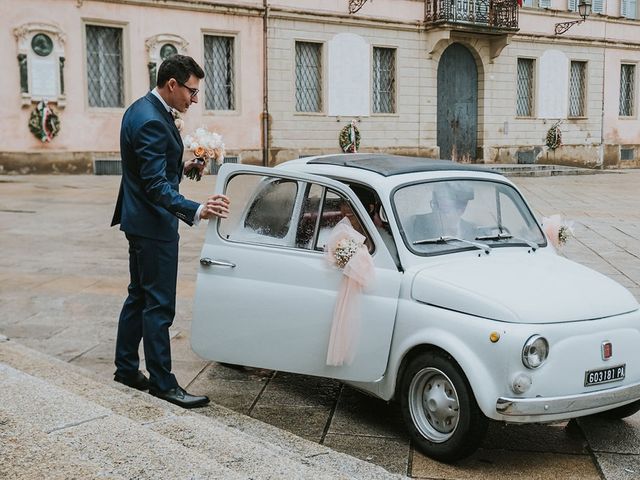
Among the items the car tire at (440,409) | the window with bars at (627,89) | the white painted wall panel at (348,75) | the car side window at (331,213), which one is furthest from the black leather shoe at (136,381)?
the window with bars at (627,89)

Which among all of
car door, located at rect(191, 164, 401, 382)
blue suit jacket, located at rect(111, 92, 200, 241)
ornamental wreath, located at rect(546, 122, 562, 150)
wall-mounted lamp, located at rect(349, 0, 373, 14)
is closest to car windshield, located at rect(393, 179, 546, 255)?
car door, located at rect(191, 164, 401, 382)

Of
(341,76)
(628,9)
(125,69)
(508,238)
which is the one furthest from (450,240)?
(628,9)

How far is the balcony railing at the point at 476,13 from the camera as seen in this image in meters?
27.9

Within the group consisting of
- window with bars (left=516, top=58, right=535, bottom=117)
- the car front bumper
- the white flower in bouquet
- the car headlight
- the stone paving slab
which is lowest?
the car front bumper

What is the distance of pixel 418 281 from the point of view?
4.72 metres

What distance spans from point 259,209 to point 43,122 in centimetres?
1730

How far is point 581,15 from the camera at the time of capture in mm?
29828

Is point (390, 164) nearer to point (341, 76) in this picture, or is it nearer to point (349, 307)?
point (349, 307)

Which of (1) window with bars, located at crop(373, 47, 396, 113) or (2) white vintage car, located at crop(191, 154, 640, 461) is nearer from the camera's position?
(2) white vintage car, located at crop(191, 154, 640, 461)

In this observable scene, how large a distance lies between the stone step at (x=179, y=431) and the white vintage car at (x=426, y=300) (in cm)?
62

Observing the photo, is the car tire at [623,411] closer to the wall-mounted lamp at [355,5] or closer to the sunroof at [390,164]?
the sunroof at [390,164]

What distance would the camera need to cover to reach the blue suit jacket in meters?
4.84

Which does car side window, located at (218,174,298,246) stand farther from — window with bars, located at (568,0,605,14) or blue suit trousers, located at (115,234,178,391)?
window with bars, located at (568,0,605,14)

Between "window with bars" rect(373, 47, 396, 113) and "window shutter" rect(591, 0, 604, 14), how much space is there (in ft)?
32.1
